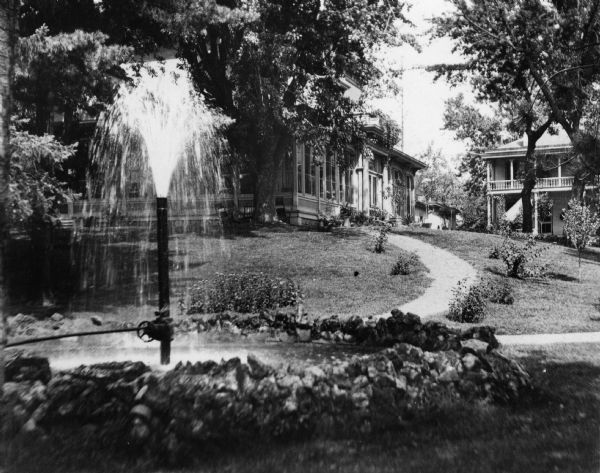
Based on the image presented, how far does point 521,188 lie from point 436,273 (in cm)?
2197

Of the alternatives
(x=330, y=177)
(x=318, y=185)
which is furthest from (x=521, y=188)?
(x=318, y=185)

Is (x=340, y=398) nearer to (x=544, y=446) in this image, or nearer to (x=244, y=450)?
(x=244, y=450)

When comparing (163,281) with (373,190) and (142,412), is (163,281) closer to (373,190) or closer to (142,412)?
(142,412)

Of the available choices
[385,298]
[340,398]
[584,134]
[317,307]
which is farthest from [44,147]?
[584,134]

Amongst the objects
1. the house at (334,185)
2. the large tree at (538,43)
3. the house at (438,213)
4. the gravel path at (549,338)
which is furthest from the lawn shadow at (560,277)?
the house at (438,213)

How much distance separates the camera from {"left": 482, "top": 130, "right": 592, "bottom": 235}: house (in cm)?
3038

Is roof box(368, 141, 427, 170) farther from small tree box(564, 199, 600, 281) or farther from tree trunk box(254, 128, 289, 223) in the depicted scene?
small tree box(564, 199, 600, 281)

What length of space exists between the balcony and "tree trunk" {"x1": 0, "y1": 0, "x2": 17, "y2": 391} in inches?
1168

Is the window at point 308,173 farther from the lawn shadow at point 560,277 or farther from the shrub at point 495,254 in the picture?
the lawn shadow at point 560,277

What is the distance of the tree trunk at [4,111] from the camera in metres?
3.44

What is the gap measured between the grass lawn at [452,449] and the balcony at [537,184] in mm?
28314

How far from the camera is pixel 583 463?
3.18m

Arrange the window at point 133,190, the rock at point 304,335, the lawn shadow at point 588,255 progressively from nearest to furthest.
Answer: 1. the rock at point 304,335
2. the lawn shadow at point 588,255
3. the window at point 133,190

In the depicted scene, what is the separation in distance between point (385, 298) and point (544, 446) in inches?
329
